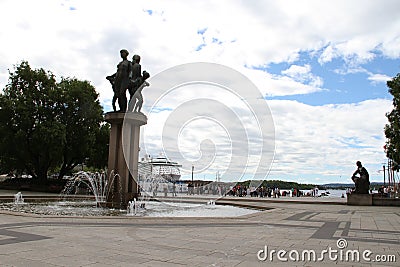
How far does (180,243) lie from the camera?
839 cm

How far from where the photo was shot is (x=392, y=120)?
32.1m

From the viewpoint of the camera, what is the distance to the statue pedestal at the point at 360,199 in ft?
92.1

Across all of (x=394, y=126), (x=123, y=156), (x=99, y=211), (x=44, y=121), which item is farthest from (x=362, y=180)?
(x=44, y=121)

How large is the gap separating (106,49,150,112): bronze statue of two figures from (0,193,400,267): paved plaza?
9583 millimetres

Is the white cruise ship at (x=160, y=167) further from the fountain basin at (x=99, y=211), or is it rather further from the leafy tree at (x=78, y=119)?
the fountain basin at (x=99, y=211)

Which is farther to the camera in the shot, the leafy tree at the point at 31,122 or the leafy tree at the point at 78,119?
the leafy tree at the point at 78,119

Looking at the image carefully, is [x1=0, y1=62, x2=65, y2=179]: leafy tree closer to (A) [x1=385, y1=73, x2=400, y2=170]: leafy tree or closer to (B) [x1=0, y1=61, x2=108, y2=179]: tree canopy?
(B) [x1=0, y1=61, x2=108, y2=179]: tree canopy

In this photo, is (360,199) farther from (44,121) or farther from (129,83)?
(44,121)

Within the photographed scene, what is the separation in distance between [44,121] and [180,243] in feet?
111

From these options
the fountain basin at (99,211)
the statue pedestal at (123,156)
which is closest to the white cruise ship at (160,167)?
the statue pedestal at (123,156)

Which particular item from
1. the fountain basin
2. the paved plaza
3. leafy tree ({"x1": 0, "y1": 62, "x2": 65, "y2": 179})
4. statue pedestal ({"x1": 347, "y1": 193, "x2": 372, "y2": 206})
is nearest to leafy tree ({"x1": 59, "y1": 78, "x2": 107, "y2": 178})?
leafy tree ({"x1": 0, "y1": 62, "x2": 65, "y2": 179})

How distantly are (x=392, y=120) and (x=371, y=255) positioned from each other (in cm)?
2795

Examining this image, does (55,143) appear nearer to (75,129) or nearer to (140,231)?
(75,129)

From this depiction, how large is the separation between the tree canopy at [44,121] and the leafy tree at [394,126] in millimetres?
28319
